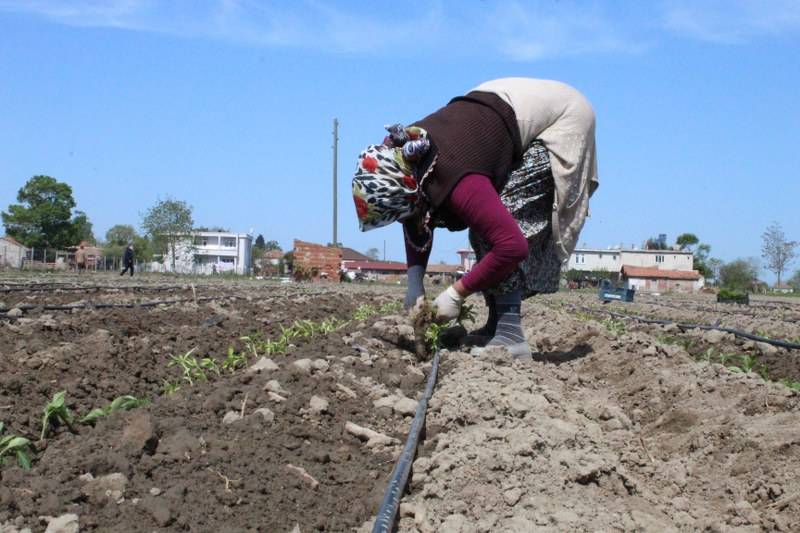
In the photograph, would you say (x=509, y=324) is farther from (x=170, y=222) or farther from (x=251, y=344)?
(x=170, y=222)

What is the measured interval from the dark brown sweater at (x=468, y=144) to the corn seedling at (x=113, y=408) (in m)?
1.75

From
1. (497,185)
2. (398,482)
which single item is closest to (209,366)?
(497,185)

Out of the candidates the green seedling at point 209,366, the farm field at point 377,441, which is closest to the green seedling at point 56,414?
the farm field at point 377,441

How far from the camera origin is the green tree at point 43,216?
80438 millimetres

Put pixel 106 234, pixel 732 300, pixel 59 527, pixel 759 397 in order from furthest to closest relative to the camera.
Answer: pixel 106 234, pixel 732 300, pixel 759 397, pixel 59 527

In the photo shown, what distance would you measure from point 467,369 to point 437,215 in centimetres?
86

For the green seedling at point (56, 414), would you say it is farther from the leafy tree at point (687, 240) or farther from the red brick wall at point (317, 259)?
the leafy tree at point (687, 240)

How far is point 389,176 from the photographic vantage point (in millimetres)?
4039

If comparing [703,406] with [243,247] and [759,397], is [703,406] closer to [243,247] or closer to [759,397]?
[759,397]

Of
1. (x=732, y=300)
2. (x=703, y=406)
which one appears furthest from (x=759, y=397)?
(x=732, y=300)

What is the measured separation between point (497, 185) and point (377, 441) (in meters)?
1.84

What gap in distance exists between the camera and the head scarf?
13.2 ft

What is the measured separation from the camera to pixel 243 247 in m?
111

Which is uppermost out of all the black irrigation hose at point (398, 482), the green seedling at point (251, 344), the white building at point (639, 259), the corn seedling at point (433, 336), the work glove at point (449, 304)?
the white building at point (639, 259)
